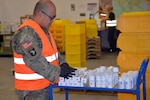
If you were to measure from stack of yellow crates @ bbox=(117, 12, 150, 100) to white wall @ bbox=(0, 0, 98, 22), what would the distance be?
904cm

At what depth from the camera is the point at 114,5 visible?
14.0 metres

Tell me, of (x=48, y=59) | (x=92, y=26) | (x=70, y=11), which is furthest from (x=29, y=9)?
(x=48, y=59)

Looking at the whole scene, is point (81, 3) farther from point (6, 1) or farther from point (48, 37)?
point (48, 37)

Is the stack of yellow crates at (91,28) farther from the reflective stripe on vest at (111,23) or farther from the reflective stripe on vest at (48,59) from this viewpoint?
the reflective stripe on vest at (48,59)

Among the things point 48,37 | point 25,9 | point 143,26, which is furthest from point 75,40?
point 25,9

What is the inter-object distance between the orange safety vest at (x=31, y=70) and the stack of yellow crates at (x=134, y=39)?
2335 millimetres

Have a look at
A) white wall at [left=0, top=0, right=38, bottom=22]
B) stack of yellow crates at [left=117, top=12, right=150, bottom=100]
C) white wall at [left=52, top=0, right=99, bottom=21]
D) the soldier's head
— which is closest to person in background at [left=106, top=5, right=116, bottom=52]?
white wall at [left=52, top=0, right=99, bottom=21]

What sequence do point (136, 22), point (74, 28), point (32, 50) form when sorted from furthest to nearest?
1. point (74, 28)
2. point (136, 22)
3. point (32, 50)

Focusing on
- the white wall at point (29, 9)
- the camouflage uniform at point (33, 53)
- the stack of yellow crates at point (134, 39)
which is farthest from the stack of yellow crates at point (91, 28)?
the camouflage uniform at point (33, 53)

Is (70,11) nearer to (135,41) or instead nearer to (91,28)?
(91,28)

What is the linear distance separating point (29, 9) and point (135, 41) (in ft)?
34.2

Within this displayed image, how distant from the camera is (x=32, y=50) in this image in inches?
115

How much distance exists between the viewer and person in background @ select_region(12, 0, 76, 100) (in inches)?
116

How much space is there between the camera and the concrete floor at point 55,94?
22.2 ft
